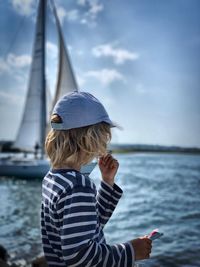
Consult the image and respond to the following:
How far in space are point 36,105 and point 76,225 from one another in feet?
93.0

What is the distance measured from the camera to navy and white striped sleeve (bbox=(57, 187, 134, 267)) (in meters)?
1.54

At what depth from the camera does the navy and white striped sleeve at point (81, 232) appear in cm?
154

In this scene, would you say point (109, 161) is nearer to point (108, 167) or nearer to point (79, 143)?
point (108, 167)

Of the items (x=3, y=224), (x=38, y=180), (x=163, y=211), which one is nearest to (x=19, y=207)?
(x=3, y=224)

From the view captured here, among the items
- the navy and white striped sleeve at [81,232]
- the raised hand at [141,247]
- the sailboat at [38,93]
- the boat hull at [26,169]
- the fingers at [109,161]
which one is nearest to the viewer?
the navy and white striped sleeve at [81,232]

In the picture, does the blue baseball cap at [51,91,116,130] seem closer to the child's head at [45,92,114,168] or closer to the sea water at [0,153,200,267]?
the child's head at [45,92,114,168]

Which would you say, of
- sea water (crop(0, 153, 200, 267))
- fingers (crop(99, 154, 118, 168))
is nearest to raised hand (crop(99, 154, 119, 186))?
fingers (crop(99, 154, 118, 168))

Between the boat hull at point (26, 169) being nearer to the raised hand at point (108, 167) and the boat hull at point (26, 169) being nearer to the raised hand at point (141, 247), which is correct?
the raised hand at point (108, 167)

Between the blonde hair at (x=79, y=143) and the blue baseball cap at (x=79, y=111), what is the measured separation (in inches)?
1.0

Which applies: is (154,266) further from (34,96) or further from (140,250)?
(34,96)

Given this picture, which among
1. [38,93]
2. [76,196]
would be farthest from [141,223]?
[38,93]

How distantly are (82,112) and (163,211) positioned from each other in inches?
529

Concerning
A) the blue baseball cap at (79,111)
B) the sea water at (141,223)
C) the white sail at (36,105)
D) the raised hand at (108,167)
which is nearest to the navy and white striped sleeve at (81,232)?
the blue baseball cap at (79,111)

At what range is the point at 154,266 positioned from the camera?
6723 mm
